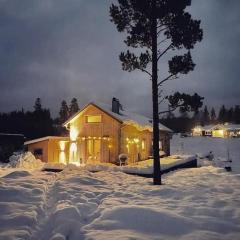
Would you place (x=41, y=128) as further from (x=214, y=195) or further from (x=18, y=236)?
(x=18, y=236)

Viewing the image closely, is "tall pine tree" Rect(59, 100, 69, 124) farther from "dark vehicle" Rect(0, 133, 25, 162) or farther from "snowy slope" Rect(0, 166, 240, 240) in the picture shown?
"snowy slope" Rect(0, 166, 240, 240)

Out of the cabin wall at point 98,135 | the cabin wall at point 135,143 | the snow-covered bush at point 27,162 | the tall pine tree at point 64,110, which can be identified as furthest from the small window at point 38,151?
the tall pine tree at point 64,110

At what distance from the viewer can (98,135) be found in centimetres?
2864

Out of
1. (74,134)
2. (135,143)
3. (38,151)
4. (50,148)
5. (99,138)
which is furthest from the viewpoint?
(38,151)

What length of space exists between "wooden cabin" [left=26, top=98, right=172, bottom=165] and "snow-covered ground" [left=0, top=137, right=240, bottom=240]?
14.1 metres

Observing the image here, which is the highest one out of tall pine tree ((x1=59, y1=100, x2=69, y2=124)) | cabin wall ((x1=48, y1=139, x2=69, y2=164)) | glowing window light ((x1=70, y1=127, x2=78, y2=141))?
tall pine tree ((x1=59, y1=100, x2=69, y2=124))

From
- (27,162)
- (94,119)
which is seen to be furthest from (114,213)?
(27,162)

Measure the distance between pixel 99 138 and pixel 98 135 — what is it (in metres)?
0.36

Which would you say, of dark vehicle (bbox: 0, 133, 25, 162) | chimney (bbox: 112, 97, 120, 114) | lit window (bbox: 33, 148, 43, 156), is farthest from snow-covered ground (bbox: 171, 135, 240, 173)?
lit window (bbox: 33, 148, 43, 156)

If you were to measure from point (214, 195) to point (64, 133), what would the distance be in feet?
148

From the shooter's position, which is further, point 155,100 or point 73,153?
point 73,153

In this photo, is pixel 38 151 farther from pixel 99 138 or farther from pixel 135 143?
pixel 135 143

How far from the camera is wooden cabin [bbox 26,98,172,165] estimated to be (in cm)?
2794

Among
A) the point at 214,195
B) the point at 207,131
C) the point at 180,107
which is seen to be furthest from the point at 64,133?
the point at 207,131
